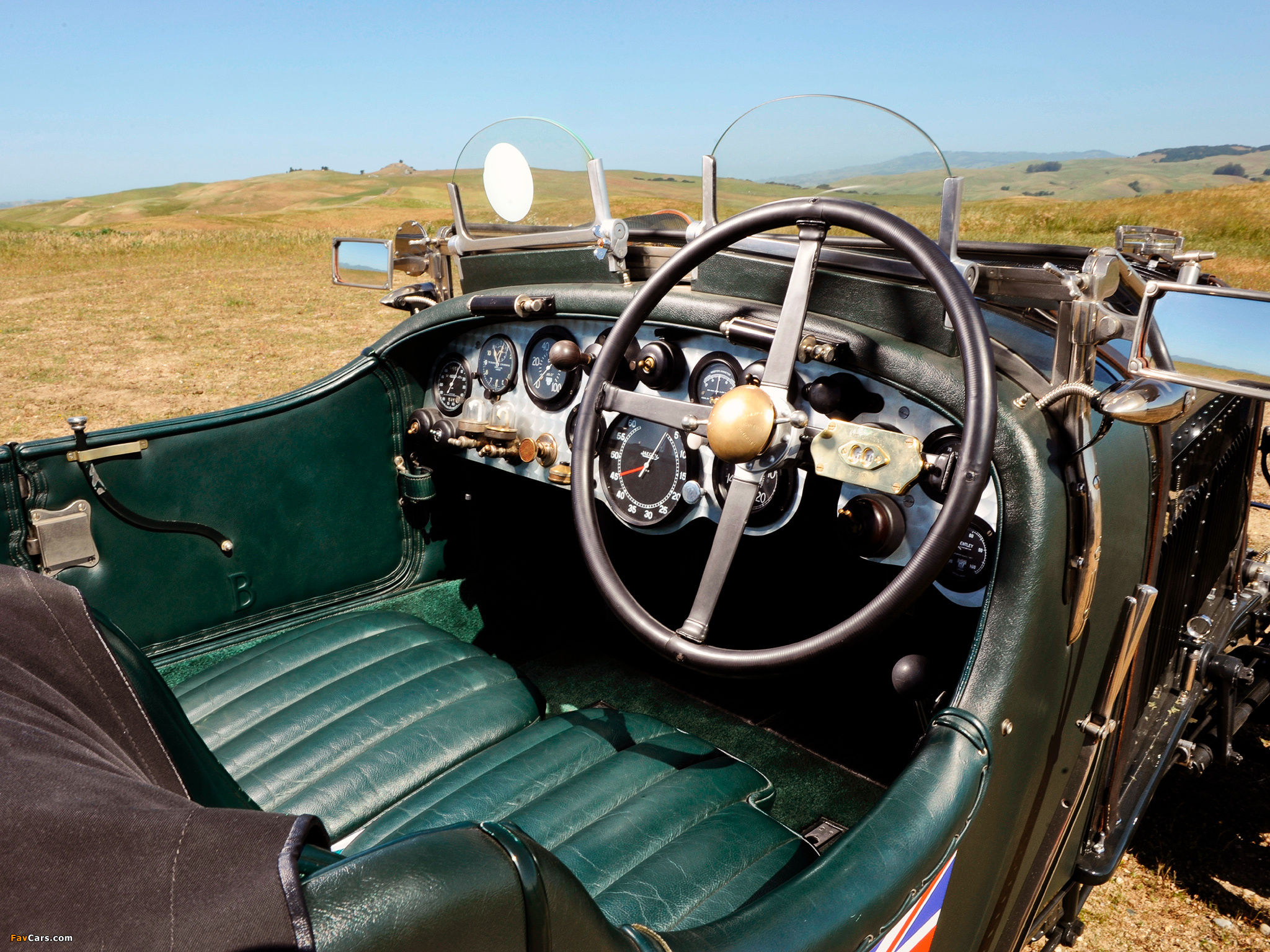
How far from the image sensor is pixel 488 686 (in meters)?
2.44

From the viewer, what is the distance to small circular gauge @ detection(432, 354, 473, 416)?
290 cm

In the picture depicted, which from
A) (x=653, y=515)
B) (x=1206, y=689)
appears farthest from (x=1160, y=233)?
(x=653, y=515)

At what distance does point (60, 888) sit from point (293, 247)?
26780mm

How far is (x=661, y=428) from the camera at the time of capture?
2.24 metres

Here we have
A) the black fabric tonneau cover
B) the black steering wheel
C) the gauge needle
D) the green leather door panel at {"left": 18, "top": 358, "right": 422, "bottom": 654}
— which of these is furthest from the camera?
the green leather door panel at {"left": 18, "top": 358, "right": 422, "bottom": 654}

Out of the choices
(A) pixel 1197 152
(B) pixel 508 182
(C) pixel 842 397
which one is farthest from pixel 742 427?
(A) pixel 1197 152

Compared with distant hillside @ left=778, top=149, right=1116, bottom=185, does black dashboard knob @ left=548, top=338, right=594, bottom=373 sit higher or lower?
lower

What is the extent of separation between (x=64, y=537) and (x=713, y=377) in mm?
1730

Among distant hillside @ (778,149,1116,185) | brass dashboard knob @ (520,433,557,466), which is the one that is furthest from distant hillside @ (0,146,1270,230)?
brass dashboard knob @ (520,433,557,466)

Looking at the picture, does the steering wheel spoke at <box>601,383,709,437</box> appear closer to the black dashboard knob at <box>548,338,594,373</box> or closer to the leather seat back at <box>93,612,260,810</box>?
the black dashboard knob at <box>548,338,594,373</box>

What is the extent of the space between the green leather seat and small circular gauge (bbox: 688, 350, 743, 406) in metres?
0.90

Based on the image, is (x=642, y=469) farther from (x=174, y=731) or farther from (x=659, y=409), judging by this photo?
(x=174, y=731)

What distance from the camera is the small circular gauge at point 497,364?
2.73 meters

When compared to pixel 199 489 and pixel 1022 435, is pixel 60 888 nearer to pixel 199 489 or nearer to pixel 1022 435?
pixel 1022 435
